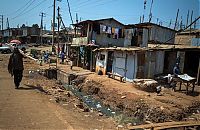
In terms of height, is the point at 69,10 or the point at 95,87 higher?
the point at 69,10

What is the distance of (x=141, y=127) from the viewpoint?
30.8 ft

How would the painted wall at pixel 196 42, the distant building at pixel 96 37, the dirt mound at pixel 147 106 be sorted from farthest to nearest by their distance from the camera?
the distant building at pixel 96 37
the painted wall at pixel 196 42
the dirt mound at pixel 147 106

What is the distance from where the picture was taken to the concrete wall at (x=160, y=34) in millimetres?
31031

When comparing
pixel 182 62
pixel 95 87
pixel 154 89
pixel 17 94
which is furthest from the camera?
pixel 182 62

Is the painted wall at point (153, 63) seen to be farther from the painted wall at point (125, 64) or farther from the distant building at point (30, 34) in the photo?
the distant building at point (30, 34)

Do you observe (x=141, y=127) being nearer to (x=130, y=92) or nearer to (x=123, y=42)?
(x=130, y=92)

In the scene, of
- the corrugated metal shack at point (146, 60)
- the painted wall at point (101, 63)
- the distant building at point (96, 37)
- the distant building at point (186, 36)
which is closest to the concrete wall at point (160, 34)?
the distant building at point (186, 36)

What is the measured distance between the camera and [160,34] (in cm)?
3194

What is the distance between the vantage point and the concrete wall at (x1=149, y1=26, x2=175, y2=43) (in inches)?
1222

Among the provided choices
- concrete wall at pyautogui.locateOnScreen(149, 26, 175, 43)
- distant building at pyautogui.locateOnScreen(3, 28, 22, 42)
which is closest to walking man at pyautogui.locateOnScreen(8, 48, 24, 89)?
concrete wall at pyautogui.locateOnScreen(149, 26, 175, 43)

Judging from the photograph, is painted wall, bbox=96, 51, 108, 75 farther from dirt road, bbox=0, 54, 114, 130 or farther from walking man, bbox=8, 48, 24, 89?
dirt road, bbox=0, 54, 114, 130

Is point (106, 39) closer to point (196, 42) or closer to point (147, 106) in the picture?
point (196, 42)

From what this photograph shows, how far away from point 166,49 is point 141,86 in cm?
491

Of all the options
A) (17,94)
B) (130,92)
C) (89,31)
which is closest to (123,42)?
(89,31)
